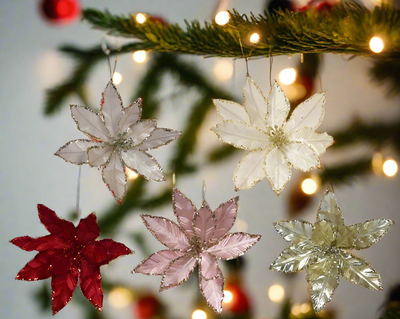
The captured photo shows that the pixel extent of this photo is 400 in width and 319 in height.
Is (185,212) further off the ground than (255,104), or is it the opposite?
(255,104)

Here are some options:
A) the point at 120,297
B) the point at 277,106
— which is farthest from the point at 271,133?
the point at 120,297

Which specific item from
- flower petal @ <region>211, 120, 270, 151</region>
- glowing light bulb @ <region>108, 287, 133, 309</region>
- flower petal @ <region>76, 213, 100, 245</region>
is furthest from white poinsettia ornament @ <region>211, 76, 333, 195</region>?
glowing light bulb @ <region>108, 287, 133, 309</region>

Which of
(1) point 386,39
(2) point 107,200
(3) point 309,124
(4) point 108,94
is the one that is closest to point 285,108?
(3) point 309,124

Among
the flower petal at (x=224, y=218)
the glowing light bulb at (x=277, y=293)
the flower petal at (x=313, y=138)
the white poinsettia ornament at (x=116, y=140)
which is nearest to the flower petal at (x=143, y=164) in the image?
the white poinsettia ornament at (x=116, y=140)

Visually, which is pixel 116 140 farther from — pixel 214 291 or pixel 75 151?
pixel 214 291

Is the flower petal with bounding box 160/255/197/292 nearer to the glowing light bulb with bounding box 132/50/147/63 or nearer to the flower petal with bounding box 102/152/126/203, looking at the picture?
the flower petal with bounding box 102/152/126/203

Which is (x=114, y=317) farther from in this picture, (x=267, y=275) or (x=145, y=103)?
(x=145, y=103)
